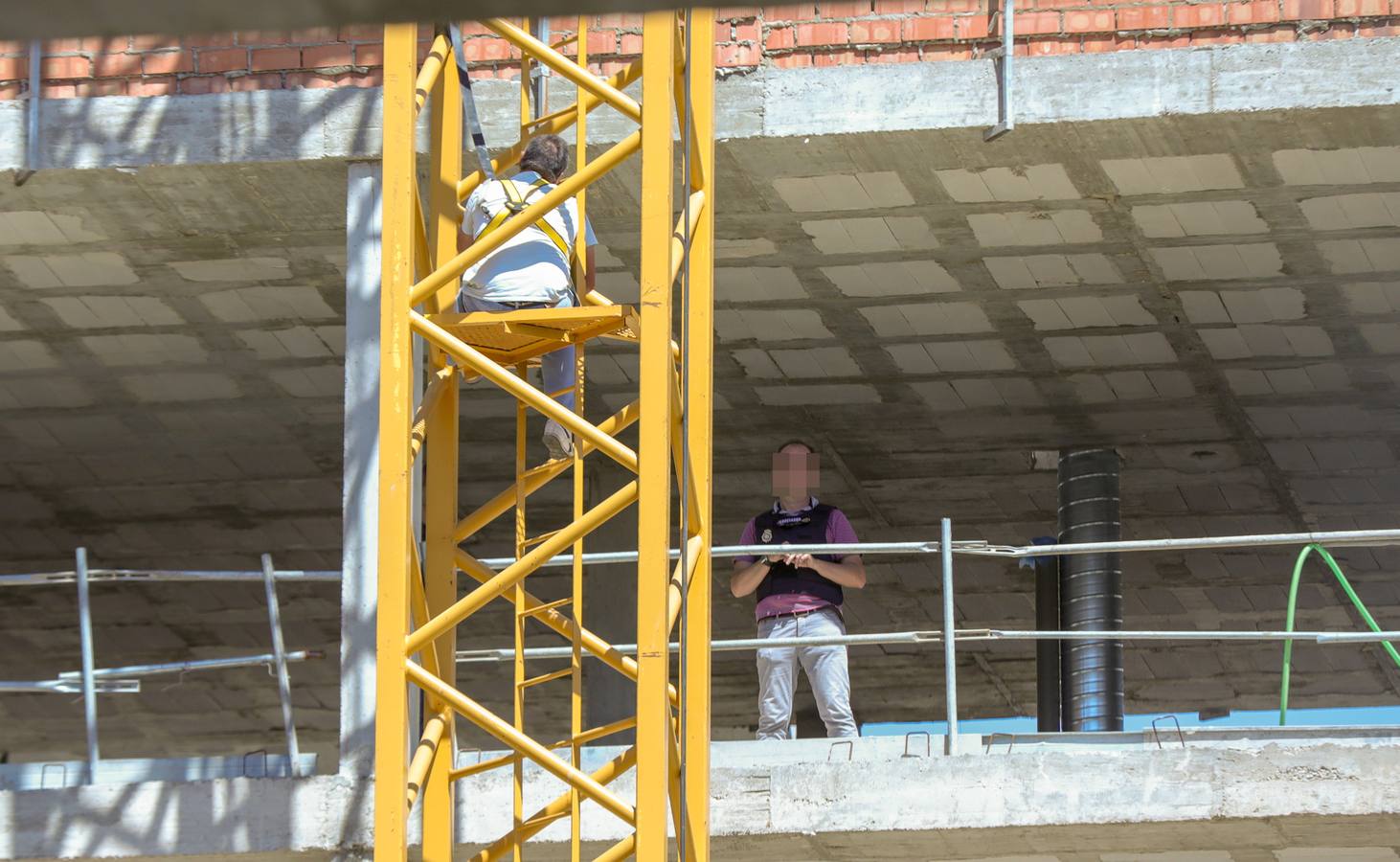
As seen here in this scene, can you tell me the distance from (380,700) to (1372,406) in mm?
8726

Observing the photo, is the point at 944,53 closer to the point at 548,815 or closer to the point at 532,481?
the point at 532,481

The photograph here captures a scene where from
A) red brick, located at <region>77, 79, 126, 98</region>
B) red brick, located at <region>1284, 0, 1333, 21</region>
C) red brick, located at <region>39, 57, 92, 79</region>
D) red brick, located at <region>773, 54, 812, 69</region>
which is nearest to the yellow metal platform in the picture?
red brick, located at <region>773, 54, 812, 69</region>

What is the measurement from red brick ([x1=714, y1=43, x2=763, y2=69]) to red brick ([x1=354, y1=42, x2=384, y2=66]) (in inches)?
65.9

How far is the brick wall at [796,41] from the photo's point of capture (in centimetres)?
911

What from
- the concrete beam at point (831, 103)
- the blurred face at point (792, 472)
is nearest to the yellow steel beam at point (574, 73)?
the concrete beam at point (831, 103)

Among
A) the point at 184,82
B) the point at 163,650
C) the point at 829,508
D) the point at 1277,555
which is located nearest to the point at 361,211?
the point at 184,82

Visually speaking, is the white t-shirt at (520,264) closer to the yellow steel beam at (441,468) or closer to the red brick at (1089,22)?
the yellow steel beam at (441,468)

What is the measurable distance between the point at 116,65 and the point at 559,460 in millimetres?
3445

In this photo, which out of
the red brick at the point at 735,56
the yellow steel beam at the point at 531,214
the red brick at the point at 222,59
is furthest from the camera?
the red brick at the point at 222,59

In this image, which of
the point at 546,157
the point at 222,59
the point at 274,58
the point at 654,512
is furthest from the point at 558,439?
the point at 222,59

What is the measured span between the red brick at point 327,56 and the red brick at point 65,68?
1.13 metres

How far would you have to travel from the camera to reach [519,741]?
723 cm

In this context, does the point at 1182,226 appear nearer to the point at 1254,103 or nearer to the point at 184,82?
the point at 1254,103

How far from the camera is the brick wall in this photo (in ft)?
29.9
